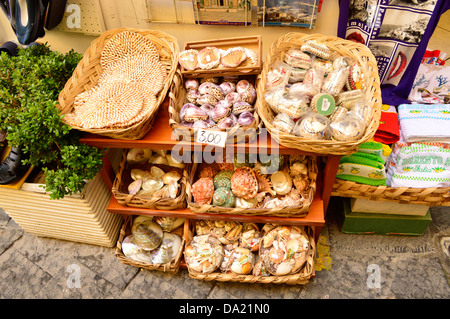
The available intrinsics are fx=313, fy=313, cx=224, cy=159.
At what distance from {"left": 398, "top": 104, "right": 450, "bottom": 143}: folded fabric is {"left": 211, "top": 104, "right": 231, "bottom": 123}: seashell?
1.01 metres

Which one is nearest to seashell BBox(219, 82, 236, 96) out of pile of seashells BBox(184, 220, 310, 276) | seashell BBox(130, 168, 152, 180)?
seashell BBox(130, 168, 152, 180)

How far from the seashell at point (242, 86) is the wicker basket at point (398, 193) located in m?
0.73

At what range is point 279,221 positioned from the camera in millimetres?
1711

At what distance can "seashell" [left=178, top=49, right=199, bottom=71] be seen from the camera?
164 cm

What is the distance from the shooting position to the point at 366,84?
152cm

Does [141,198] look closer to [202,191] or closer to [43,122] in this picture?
[202,191]

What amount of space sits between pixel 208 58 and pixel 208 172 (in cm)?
63

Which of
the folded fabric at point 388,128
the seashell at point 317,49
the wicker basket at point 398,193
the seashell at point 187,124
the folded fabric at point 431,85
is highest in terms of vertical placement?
the seashell at point 317,49

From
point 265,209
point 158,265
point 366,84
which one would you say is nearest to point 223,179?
point 265,209

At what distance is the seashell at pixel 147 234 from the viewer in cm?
185

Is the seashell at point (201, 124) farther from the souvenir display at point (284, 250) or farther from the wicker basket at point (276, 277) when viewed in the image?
the wicker basket at point (276, 277)

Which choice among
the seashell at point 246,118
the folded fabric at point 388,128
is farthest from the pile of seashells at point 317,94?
the folded fabric at point 388,128

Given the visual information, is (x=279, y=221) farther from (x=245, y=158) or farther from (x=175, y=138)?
(x=175, y=138)

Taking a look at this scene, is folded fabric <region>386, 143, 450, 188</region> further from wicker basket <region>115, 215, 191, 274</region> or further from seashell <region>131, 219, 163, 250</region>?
seashell <region>131, 219, 163, 250</region>
